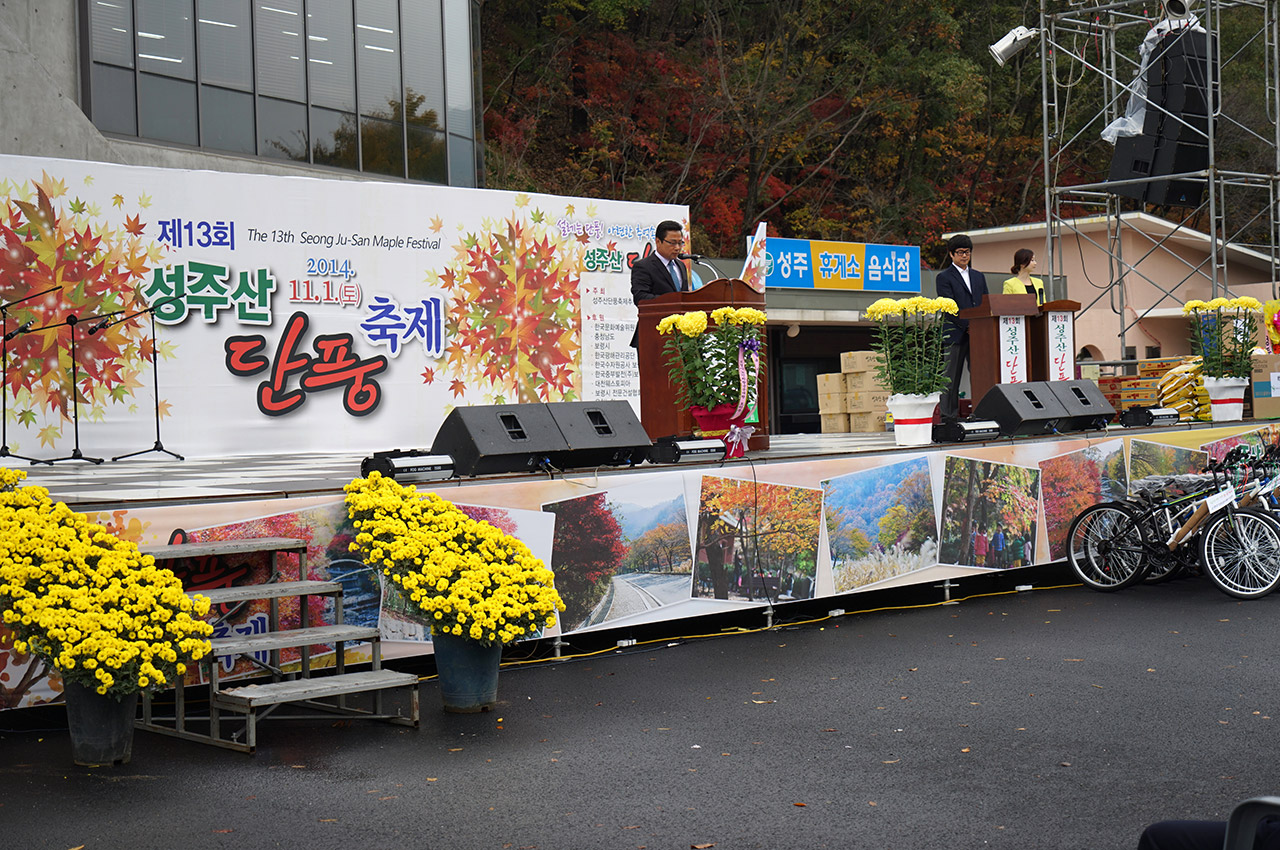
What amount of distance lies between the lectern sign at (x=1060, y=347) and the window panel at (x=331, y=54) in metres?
10.2

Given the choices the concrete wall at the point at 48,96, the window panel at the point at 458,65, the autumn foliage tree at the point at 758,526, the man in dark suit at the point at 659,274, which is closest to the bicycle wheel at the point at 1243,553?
the autumn foliage tree at the point at 758,526

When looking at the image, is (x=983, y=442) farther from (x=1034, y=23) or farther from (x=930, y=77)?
(x=1034, y=23)

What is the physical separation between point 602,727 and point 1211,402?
26.8 ft

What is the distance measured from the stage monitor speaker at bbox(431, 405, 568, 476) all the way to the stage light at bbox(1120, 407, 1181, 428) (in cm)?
568

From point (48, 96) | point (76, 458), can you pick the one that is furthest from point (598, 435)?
point (48, 96)

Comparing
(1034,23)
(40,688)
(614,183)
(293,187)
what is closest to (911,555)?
(40,688)

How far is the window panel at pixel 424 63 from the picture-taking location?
17.8m

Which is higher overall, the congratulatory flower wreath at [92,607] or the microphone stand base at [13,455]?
the microphone stand base at [13,455]

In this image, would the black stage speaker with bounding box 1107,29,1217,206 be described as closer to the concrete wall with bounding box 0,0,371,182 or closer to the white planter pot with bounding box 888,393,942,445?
the white planter pot with bounding box 888,393,942,445

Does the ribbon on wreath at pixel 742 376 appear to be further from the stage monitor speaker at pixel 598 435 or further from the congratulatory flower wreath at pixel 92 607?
the congratulatory flower wreath at pixel 92 607

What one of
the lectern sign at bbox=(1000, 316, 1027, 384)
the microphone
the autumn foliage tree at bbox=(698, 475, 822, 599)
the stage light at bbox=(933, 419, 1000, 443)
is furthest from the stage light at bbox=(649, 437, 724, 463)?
the microphone

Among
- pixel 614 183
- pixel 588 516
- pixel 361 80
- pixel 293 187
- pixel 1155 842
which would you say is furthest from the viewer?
pixel 614 183

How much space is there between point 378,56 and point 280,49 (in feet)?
5.00

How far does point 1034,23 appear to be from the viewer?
1225 inches
